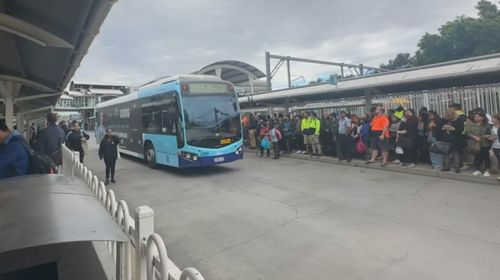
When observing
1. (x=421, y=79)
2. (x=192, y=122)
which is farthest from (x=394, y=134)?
(x=192, y=122)

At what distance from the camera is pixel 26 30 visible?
476cm

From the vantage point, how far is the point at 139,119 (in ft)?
44.7

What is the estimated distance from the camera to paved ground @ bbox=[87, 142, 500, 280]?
171 inches

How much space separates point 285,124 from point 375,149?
4642mm

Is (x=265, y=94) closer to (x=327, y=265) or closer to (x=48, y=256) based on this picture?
(x=327, y=265)

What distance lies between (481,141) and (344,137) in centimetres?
458

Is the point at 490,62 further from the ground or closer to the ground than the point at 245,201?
further from the ground

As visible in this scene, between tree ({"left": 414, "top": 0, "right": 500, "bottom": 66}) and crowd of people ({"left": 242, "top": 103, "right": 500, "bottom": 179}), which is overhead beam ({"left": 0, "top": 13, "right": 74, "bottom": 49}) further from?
tree ({"left": 414, "top": 0, "right": 500, "bottom": 66})

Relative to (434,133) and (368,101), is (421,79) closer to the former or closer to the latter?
(434,133)

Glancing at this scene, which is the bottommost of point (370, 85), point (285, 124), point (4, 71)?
point (285, 124)

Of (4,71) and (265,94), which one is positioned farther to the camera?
(265,94)

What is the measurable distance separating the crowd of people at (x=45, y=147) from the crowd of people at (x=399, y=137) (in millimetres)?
6661

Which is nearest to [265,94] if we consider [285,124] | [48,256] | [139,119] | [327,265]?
[285,124]

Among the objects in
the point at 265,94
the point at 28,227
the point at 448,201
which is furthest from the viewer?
the point at 265,94
